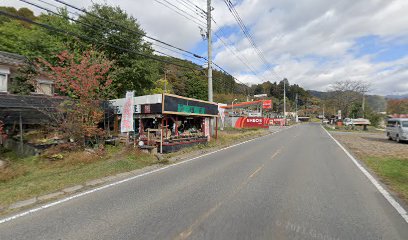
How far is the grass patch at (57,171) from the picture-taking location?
6469mm

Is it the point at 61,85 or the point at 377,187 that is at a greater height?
the point at 61,85

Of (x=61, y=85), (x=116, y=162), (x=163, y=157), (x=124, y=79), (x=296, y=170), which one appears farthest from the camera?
(x=124, y=79)

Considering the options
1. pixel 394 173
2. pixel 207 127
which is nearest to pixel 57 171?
pixel 207 127

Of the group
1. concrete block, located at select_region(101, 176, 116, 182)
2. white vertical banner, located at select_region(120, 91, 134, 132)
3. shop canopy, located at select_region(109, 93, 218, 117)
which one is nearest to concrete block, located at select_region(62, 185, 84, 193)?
concrete block, located at select_region(101, 176, 116, 182)

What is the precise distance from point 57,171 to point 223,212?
7.00 m

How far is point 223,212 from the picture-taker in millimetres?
4828

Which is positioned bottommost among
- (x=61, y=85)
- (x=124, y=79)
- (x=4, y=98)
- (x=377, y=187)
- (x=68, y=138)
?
(x=377, y=187)

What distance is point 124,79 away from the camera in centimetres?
2308

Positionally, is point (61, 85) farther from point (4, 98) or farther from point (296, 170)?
point (296, 170)

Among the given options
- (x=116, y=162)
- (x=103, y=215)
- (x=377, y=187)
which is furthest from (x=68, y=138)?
(x=377, y=187)

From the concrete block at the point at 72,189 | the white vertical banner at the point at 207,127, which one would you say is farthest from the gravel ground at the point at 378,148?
the concrete block at the point at 72,189

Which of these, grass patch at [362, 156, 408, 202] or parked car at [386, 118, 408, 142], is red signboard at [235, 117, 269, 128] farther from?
grass patch at [362, 156, 408, 202]

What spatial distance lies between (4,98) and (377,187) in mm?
15850

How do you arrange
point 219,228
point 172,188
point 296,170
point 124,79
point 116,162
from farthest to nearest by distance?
point 124,79
point 116,162
point 296,170
point 172,188
point 219,228
